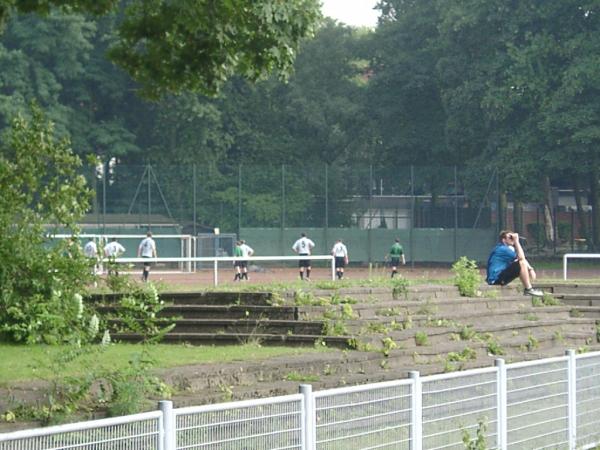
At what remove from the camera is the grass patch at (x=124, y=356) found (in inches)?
493

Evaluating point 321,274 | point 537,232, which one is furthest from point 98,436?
point 537,232

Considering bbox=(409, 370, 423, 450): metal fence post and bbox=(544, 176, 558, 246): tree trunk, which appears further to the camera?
bbox=(544, 176, 558, 246): tree trunk

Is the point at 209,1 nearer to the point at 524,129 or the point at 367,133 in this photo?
the point at 524,129

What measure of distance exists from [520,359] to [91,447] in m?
11.5

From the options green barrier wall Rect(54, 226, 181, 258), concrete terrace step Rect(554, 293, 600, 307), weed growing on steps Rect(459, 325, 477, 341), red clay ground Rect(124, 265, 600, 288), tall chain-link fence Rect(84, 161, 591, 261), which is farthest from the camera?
tall chain-link fence Rect(84, 161, 591, 261)

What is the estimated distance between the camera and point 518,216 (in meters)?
61.8

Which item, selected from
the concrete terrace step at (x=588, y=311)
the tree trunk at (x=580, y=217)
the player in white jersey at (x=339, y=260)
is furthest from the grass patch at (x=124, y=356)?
the tree trunk at (x=580, y=217)

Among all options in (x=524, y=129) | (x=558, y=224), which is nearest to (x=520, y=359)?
(x=524, y=129)

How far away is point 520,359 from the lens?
17516mm

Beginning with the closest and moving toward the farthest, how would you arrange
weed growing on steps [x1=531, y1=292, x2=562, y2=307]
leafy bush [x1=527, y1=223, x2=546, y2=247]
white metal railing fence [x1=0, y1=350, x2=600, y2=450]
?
white metal railing fence [x1=0, y1=350, x2=600, y2=450] → weed growing on steps [x1=531, y1=292, x2=562, y2=307] → leafy bush [x1=527, y1=223, x2=546, y2=247]

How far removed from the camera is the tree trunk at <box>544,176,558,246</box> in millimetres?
60344

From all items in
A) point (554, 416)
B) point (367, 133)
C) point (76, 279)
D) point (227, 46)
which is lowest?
point (554, 416)

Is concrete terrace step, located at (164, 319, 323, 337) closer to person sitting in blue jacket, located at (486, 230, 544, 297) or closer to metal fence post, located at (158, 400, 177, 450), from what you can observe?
person sitting in blue jacket, located at (486, 230, 544, 297)

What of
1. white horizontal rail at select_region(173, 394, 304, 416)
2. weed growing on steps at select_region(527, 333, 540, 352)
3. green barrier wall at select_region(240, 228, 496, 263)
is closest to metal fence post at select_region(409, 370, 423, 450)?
white horizontal rail at select_region(173, 394, 304, 416)
